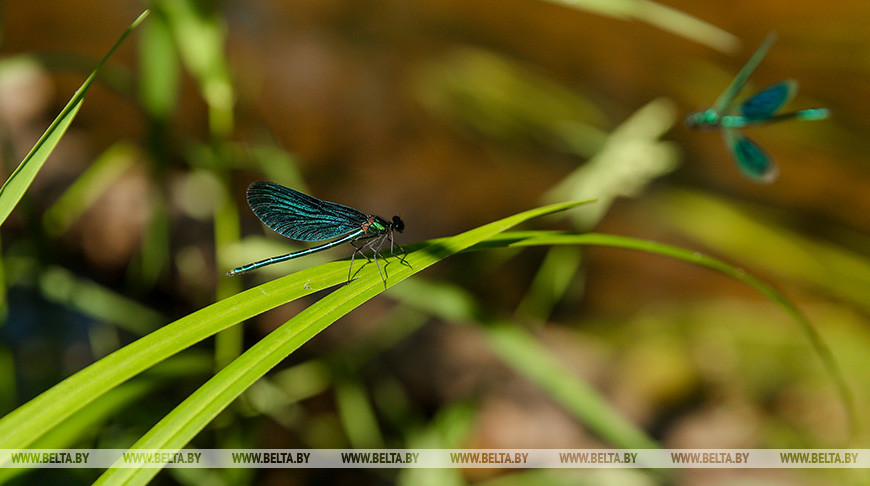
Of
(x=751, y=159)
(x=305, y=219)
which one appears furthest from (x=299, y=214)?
(x=751, y=159)

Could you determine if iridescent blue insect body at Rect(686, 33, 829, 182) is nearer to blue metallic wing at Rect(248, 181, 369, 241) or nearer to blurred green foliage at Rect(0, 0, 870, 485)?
blurred green foliage at Rect(0, 0, 870, 485)

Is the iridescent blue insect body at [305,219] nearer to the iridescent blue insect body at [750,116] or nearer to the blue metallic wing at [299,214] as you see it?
the blue metallic wing at [299,214]

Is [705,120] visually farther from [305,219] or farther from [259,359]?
[259,359]

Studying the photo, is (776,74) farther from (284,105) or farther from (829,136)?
(284,105)

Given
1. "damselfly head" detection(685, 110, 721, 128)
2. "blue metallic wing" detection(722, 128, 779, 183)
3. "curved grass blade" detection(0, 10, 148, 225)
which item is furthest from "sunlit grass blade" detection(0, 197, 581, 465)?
"damselfly head" detection(685, 110, 721, 128)

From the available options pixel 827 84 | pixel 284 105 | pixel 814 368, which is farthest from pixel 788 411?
pixel 284 105
